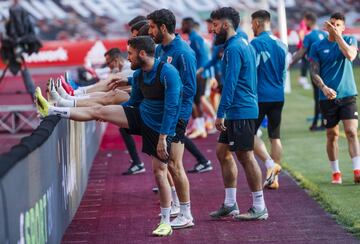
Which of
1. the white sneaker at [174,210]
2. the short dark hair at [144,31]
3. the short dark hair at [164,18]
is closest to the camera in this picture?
the short dark hair at [164,18]

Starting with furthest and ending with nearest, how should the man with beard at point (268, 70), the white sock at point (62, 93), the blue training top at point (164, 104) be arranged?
the man with beard at point (268, 70) → the white sock at point (62, 93) → the blue training top at point (164, 104)

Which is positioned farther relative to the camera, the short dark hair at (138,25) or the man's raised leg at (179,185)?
the short dark hair at (138,25)

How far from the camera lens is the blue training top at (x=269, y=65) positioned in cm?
1308

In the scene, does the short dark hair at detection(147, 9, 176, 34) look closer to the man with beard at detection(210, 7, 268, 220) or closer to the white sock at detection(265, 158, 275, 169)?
the man with beard at detection(210, 7, 268, 220)

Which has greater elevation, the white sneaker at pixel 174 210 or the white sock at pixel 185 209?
the white sock at pixel 185 209

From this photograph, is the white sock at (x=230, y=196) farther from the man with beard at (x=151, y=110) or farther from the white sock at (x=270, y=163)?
the white sock at (x=270, y=163)

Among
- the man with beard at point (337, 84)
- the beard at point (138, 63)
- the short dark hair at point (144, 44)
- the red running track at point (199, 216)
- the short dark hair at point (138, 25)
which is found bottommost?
the red running track at point (199, 216)

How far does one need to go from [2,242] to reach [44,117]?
3.94m

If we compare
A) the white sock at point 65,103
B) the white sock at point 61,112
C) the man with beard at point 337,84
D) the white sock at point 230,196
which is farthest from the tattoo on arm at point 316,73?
the white sock at point 61,112

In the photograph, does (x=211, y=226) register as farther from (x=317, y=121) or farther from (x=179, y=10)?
(x=179, y=10)

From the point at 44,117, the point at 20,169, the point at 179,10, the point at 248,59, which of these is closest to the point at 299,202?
the point at 248,59

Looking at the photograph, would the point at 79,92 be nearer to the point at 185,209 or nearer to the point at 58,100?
the point at 58,100

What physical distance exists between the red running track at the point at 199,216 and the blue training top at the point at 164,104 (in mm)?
1128

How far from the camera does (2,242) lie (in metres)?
6.52
